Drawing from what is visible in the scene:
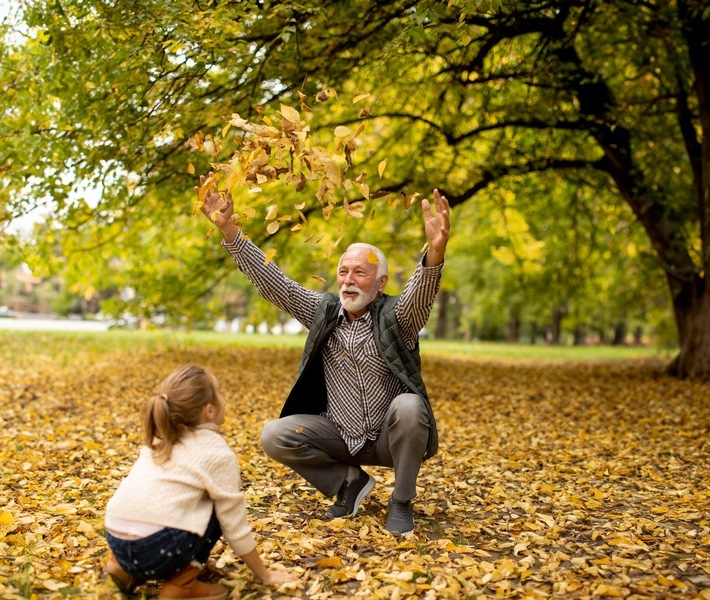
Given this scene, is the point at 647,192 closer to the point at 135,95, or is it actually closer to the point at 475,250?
the point at 135,95

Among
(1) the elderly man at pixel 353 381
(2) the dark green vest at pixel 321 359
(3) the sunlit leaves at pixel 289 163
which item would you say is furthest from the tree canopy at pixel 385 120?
(2) the dark green vest at pixel 321 359

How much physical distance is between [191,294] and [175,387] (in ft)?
29.6

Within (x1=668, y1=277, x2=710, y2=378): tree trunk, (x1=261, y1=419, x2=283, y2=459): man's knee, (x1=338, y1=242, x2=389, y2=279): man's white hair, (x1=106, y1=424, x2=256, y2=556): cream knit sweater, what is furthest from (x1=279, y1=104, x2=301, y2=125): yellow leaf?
(x1=668, y1=277, x2=710, y2=378): tree trunk

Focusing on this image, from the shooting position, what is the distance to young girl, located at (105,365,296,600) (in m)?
2.67

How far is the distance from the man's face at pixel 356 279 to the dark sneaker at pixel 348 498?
1.08 metres

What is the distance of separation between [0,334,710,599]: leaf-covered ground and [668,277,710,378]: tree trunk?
3.74 feet

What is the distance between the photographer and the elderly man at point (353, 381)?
366cm

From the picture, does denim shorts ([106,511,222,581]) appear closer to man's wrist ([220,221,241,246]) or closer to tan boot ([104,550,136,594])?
tan boot ([104,550,136,594])

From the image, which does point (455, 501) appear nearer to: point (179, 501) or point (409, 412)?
point (409, 412)

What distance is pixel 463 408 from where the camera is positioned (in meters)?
8.37

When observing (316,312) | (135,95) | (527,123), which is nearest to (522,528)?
(316,312)

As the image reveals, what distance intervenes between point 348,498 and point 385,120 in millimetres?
→ 7817

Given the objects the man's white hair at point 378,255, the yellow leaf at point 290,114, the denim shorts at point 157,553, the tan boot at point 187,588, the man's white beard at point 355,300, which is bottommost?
the tan boot at point 187,588

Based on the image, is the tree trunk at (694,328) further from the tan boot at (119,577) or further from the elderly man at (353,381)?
the tan boot at (119,577)
